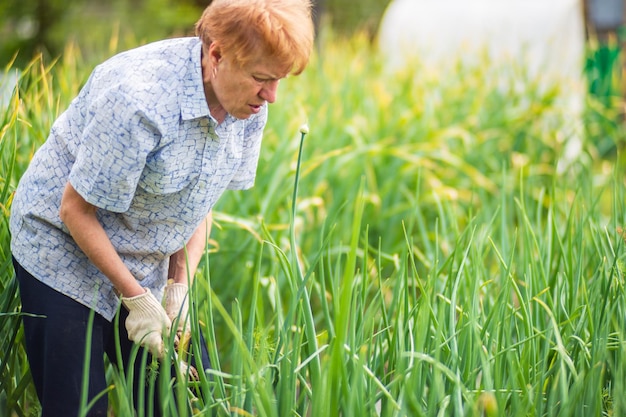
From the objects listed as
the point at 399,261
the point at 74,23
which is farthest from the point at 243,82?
the point at 74,23

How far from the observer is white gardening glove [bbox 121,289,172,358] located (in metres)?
1.74

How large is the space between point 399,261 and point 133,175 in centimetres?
129

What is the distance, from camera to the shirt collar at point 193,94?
1.66 m

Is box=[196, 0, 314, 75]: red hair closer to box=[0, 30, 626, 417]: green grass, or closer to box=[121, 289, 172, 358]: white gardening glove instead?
box=[0, 30, 626, 417]: green grass

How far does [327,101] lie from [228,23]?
2942 mm

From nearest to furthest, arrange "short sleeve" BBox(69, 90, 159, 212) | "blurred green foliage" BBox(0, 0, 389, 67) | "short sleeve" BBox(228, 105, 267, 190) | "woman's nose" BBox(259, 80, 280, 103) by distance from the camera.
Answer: "short sleeve" BBox(69, 90, 159, 212) → "woman's nose" BBox(259, 80, 280, 103) → "short sleeve" BBox(228, 105, 267, 190) → "blurred green foliage" BBox(0, 0, 389, 67)

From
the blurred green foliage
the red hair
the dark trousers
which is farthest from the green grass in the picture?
the blurred green foliage

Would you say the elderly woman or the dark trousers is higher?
the elderly woman

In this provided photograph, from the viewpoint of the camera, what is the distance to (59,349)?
174 cm

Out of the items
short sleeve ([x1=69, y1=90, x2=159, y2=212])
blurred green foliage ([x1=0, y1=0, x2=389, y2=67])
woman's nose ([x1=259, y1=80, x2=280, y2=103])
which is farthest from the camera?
blurred green foliage ([x1=0, y1=0, x2=389, y2=67])

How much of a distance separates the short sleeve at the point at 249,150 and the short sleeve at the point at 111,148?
33 cm

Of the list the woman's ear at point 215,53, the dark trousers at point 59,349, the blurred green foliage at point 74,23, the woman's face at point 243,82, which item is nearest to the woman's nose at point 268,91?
the woman's face at point 243,82

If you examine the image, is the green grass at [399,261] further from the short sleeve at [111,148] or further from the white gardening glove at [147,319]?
the short sleeve at [111,148]

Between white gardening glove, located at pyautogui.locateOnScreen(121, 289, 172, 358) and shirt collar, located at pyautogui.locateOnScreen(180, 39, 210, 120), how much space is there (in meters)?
0.41
